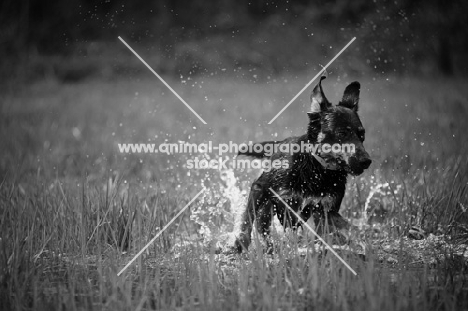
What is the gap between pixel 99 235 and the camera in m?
4.27

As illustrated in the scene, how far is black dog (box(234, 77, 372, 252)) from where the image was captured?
411cm

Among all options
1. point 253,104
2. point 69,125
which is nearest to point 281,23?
point 253,104

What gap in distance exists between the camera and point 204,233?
16.0 feet

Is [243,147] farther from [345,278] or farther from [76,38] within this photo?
[76,38]

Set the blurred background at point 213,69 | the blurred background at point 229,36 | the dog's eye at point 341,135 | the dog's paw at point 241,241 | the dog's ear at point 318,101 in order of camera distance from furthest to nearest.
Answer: the blurred background at point 229,36 < the blurred background at point 213,69 < the dog's paw at point 241,241 < the dog's ear at point 318,101 < the dog's eye at point 341,135

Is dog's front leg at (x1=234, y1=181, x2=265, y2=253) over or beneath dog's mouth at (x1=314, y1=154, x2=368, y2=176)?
beneath

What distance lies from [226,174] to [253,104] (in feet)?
21.4

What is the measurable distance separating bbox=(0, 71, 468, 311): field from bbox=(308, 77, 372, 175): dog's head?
54cm

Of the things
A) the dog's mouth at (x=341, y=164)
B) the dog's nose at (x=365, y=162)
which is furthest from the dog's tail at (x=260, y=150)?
the dog's nose at (x=365, y=162)

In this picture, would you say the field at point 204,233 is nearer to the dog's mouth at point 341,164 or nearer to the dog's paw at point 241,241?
the dog's paw at point 241,241

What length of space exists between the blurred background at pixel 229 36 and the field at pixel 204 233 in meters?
5.57

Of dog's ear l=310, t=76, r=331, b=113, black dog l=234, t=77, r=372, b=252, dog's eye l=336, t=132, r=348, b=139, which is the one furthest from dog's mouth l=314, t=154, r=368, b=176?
dog's ear l=310, t=76, r=331, b=113

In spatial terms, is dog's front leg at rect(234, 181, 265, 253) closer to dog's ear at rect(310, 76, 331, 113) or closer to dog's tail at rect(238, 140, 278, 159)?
dog's tail at rect(238, 140, 278, 159)

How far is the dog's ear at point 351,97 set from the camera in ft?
14.5
